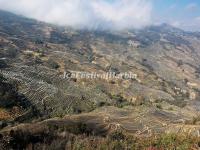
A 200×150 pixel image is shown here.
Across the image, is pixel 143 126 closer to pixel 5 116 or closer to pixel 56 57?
pixel 5 116

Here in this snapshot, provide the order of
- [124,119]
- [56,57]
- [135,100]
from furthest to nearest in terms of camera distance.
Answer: [56,57] → [135,100] → [124,119]

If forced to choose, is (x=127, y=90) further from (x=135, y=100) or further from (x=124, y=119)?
(x=124, y=119)

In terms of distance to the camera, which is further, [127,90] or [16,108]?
[127,90]

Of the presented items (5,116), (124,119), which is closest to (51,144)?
(5,116)

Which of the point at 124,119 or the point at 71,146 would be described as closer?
the point at 71,146

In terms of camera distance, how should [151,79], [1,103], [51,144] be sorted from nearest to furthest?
[51,144]
[1,103]
[151,79]

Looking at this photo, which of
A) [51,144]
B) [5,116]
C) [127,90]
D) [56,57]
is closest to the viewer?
[51,144]

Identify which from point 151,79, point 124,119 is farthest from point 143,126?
point 151,79

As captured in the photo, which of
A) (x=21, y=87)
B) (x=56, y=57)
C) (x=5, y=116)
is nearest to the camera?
(x=5, y=116)
